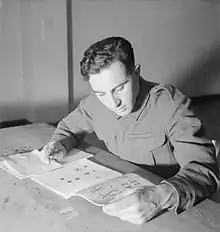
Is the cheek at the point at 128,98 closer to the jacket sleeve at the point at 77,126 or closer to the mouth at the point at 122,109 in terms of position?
the mouth at the point at 122,109

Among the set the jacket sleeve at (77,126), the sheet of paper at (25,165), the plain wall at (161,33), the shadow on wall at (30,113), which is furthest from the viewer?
the plain wall at (161,33)

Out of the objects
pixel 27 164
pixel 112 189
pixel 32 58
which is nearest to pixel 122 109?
pixel 112 189

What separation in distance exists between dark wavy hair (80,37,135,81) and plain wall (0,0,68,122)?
2.07 metres

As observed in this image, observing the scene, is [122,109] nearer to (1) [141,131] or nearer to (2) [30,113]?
(1) [141,131]

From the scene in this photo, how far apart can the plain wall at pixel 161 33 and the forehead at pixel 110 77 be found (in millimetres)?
2352

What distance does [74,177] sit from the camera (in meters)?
1.31

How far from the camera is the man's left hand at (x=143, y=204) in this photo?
100 centimetres

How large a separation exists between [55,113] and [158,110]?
231 centimetres

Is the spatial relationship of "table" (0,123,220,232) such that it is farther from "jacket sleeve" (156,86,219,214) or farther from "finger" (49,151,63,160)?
"finger" (49,151,63,160)

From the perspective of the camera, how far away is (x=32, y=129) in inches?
72.1

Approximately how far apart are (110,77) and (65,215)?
16.8 inches

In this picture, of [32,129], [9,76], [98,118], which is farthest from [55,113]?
[98,118]

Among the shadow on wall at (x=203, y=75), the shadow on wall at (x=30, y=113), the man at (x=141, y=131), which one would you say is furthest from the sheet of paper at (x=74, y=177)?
the shadow on wall at (x=203, y=75)

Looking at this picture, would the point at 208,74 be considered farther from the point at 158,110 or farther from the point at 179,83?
the point at 158,110
